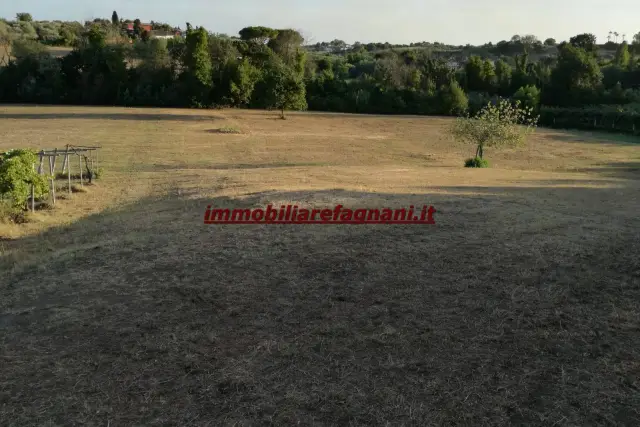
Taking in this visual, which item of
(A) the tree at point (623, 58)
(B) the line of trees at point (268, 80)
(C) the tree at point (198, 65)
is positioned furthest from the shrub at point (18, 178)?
(A) the tree at point (623, 58)

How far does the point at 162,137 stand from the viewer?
33.0 metres

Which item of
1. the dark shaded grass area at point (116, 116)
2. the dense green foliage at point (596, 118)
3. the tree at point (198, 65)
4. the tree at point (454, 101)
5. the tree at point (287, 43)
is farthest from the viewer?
the tree at point (287, 43)

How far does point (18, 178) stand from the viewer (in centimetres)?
1274

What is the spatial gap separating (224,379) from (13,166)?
34.4 feet

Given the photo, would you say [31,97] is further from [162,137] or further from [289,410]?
[289,410]

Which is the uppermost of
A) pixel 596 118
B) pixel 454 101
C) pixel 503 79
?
pixel 503 79

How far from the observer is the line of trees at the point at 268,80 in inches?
1999

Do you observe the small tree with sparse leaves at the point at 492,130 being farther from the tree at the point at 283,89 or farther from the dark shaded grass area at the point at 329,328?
the tree at the point at 283,89

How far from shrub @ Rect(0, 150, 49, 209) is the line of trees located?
3290cm

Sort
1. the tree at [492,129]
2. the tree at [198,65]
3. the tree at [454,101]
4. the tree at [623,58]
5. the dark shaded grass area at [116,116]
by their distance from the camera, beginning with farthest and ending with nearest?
the tree at [623,58] → the tree at [454,101] → the tree at [198,65] → the dark shaded grass area at [116,116] → the tree at [492,129]

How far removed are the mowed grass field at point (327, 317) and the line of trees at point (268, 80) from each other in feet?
121

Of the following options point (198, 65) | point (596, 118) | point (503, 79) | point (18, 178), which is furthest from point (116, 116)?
point (596, 118)

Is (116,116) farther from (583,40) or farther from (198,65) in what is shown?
(583,40)

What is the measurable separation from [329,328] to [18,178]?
1036 centimetres
